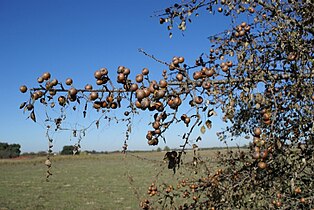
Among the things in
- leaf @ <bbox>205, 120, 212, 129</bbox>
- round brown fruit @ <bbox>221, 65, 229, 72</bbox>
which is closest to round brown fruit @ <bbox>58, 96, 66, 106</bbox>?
leaf @ <bbox>205, 120, 212, 129</bbox>

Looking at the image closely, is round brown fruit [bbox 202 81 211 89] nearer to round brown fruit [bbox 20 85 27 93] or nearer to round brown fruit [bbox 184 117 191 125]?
round brown fruit [bbox 184 117 191 125]

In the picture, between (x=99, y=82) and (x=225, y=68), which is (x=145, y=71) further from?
(x=225, y=68)

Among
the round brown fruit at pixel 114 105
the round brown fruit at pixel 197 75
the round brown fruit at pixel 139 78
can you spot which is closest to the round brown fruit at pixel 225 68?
the round brown fruit at pixel 197 75

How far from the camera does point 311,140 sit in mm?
2842

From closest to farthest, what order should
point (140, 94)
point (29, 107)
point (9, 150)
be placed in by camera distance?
point (140, 94)
point (29, 107)
point (9, 150)

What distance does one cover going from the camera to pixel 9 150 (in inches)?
3831

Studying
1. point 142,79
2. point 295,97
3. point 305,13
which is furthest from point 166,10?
point 142,79

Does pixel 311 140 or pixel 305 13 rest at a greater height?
pixel 305 13

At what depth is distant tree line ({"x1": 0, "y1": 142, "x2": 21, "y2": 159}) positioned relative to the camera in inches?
3536

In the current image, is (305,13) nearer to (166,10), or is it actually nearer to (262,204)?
(166,10)

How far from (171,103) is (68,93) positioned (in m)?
0.50

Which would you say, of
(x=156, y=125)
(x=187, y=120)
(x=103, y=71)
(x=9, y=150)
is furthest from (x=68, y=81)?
(x=9, y=150)

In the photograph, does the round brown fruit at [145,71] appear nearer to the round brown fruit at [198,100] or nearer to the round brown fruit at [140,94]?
the round brown fruit at [140,94]

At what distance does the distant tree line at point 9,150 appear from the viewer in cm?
8981
